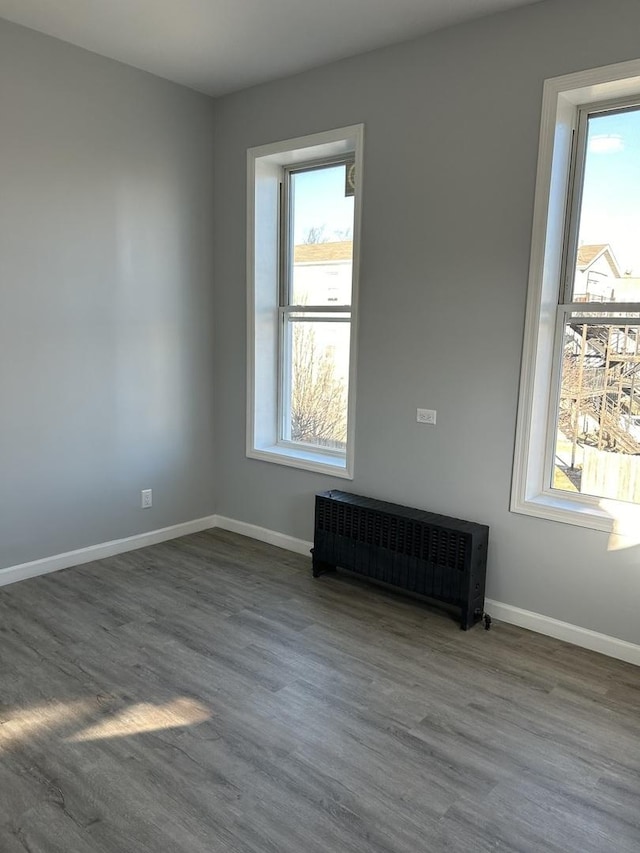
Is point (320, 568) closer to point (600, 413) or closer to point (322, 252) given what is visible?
point (600, 413)

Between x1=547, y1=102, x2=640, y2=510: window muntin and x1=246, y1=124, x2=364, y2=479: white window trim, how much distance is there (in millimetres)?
1282

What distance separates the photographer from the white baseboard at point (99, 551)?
3594 millimetres

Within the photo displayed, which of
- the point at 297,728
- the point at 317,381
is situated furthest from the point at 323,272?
the point at 297,728

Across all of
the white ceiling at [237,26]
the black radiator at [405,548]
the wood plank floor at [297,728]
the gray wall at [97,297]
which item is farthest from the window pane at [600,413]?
the gray wall at [97,297]

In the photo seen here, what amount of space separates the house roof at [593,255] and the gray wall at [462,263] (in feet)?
0.93

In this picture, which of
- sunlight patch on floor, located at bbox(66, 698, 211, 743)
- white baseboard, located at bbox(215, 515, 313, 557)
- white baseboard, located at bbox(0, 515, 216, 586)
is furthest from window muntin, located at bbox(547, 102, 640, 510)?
white baseboard, located at bbox(0, 515, 216, 586)

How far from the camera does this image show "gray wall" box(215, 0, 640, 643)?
2938mm

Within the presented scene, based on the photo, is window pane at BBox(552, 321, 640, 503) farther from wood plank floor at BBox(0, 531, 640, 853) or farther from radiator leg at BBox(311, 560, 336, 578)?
radiator leg at BBox(311, 560, 336, 578)

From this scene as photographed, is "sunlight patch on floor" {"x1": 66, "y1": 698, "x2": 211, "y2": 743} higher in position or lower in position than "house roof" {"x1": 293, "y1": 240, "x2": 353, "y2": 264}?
lower

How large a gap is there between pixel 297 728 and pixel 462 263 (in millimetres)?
2327

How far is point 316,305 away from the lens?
416 cm

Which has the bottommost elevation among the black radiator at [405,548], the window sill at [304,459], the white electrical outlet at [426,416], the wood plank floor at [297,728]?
the wood plank floor at [297,728]

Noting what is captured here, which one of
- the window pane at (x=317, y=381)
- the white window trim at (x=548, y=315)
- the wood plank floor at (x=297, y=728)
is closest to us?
the wood plank floor at (x=297, y=728)

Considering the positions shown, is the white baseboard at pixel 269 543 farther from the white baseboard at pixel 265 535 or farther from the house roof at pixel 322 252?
the house roof at pixel 322 252
